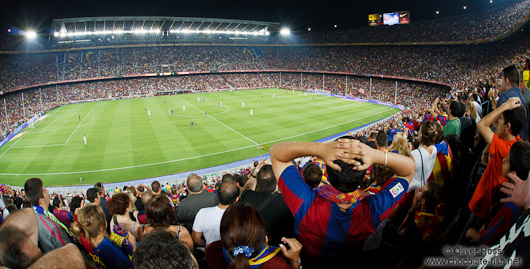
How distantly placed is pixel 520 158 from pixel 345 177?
199 centimetres

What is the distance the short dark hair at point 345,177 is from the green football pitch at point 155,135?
75.3 ft

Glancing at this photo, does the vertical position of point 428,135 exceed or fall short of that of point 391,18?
it falls short

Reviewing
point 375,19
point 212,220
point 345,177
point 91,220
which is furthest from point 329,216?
point 375,19

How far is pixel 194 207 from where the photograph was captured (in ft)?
18.4

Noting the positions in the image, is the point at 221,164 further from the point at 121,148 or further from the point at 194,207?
the point at 194,207

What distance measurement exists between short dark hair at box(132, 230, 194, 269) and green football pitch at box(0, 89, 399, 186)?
22717mm

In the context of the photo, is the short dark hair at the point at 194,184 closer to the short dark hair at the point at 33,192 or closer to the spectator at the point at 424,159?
the short dark hair at the point at 33,192

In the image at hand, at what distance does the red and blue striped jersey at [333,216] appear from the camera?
2.71m

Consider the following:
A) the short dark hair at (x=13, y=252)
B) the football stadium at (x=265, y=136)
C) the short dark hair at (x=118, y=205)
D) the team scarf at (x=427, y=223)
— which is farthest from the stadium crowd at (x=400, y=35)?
the short dark hair at (x=13, y=252)

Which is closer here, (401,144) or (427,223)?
(427,223)

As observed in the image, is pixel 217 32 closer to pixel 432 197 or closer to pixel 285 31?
pixel 285 31

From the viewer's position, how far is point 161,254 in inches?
90.0

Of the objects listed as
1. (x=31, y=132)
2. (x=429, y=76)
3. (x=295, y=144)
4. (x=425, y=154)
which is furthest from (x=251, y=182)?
(x=429, y=76)

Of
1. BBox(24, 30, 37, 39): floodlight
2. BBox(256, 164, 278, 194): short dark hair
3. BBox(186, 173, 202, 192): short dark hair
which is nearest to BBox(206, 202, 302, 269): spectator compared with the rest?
BBox(256, 164, 278, 194): short dark hair
